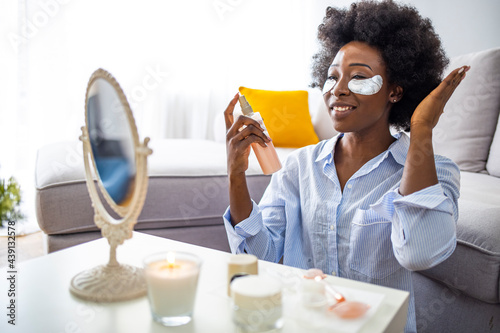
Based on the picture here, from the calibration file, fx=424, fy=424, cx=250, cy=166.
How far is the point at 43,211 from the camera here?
4.54ft

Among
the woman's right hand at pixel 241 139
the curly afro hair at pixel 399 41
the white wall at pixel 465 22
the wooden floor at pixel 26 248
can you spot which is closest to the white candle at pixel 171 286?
the woman's right hand at pixel 241 139

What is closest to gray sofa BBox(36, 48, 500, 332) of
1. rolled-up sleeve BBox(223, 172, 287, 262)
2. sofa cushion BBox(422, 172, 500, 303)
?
sofa cushion BBox(422, 172, 500, 303)

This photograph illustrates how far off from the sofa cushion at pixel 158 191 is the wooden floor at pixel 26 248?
66 centimetres

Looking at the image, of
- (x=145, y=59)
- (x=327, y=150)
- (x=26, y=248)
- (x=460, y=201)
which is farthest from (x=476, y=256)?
(x=145, y=59)

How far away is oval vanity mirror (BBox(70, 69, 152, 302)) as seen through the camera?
0.59 m

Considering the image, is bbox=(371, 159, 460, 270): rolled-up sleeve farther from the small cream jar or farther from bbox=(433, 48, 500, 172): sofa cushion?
bbox=(433, 48, 500, 172): sofa cushion

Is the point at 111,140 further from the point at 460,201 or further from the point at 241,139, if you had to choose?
the point at 460,201

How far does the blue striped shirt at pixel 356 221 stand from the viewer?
0.79m

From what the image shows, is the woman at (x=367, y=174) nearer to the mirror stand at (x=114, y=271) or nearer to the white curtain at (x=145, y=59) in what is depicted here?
the mirror stand at (x=114, y=271)

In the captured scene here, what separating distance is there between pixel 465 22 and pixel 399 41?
170 centimetres

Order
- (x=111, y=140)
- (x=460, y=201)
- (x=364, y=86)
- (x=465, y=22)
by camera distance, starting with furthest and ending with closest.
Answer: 1. (x=465, y=22)
2. (x=460, y=201)
3. (x=364, y=86)
4. (x=111, y=140)

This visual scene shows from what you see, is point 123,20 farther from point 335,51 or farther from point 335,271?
point 335,271

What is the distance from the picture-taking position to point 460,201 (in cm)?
120

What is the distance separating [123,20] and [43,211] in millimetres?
2091
